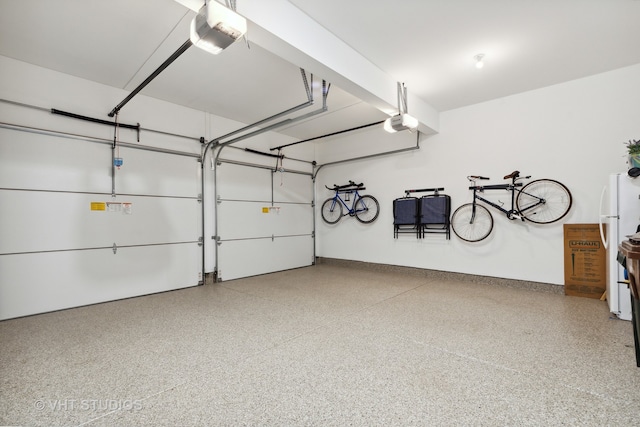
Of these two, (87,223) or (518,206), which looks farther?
(518,206)

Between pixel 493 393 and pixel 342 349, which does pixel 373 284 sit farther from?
pixel 493 393

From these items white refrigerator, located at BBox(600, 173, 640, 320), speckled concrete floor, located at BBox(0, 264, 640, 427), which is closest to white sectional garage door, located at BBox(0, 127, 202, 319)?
speckled concrete floor, located at BBox(0, 264, 640, 427)

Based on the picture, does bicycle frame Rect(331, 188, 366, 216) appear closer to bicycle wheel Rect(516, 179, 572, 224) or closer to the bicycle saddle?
the bicycle saddle

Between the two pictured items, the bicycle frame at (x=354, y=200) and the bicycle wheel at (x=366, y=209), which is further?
the bicycle frame at (x=354, y=200)

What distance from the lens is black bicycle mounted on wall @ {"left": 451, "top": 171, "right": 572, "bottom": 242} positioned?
12.6 ft

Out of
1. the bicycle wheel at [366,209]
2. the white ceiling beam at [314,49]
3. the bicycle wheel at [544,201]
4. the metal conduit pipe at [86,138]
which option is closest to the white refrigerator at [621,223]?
the bicycle wheel at [544,201]

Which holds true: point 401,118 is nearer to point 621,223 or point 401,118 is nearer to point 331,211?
point 621,223

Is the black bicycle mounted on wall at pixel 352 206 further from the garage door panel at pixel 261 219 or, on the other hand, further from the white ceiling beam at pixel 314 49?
the white ceiling beam at pixel 314 49

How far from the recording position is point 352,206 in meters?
6.08

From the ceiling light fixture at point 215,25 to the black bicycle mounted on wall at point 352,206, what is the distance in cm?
425

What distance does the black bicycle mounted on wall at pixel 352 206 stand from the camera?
19.2 ft

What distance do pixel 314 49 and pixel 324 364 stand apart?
2651 millimetres

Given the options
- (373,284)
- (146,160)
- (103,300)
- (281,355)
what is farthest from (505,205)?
(103,300)

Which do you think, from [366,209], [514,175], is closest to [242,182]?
[366,209]
